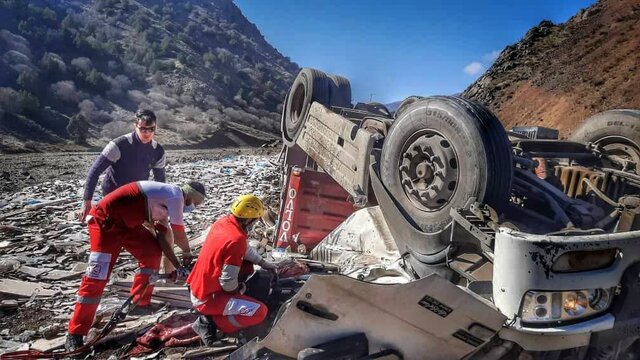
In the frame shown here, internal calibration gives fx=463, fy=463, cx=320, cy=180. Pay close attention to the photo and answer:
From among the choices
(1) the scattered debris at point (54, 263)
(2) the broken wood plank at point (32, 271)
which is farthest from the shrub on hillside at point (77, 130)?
(2) the broken wood plank at point (32, 271)

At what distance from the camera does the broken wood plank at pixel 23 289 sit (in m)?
4.36

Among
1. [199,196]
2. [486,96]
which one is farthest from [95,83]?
[199,196]

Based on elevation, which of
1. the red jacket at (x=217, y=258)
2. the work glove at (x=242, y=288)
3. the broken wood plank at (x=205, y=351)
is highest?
the red jacket at (x=217, y=258)

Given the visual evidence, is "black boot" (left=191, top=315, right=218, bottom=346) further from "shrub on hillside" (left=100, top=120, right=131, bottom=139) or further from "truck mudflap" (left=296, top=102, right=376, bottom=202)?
"shrub on hillside" (left=100, top=120, right=131, bottom=139)

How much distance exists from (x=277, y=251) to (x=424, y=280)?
3297 millimetres

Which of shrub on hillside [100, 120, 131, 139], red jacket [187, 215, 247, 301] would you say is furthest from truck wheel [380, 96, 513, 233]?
shrub on hillside [100, 120, 131, 139]

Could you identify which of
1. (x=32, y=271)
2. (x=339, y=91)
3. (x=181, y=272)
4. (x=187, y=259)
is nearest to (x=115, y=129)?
(x=32, y=271)

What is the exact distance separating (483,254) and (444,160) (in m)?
0.64

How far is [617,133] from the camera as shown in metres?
4.07

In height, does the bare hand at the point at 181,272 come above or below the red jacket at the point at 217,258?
below

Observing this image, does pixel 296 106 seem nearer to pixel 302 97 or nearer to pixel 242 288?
pixel 302 97

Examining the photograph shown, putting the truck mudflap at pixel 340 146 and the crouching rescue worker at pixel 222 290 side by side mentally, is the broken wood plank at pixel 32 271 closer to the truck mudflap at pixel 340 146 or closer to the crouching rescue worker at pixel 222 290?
the crouching rescue worker at pixel 222 290

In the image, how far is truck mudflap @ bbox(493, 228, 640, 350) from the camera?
6.94 ft

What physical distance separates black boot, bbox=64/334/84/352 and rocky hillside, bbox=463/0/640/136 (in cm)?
1441
